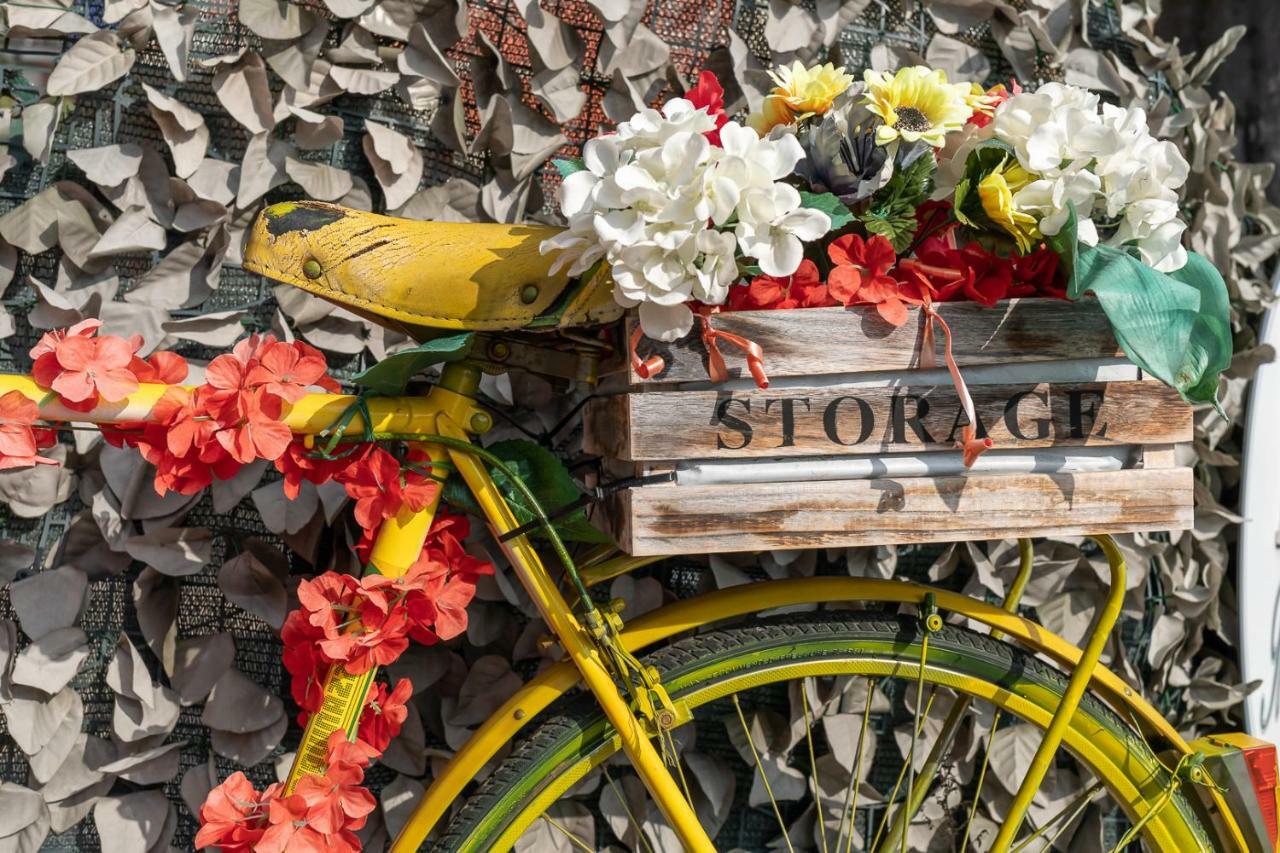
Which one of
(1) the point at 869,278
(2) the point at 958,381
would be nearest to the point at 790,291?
(1) the point at 869,278

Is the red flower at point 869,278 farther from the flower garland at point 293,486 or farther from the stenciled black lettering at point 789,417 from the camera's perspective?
the flower garland at point 293,486

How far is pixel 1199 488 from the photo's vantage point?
1688 millimetres

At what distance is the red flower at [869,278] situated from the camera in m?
0.99

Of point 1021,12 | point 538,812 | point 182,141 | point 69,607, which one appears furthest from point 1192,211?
point 69,607

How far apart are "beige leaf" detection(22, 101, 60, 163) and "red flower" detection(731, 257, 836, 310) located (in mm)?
968

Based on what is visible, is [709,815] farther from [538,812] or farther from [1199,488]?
[1199,488]

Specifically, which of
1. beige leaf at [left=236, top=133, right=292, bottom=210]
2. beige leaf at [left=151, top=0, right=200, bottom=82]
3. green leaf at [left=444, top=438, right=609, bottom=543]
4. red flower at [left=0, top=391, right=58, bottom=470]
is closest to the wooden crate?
green leaf at [left=444, top=438, right=609, bottom=543]

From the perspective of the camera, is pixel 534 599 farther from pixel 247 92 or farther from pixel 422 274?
pixel 247 92

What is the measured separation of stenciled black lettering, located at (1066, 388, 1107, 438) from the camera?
3.45 ft

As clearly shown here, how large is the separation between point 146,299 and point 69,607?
1.44 ft

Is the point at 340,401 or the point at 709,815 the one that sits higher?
the point at 340,401

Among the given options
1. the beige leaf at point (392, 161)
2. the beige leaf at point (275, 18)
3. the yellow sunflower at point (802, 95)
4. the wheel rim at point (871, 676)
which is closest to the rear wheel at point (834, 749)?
the wheel rim at point (871, 676)

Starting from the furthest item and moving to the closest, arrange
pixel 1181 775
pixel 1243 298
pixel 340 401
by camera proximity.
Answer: pixel 1243 298 → pixel 1181 775 → pixel 340 401

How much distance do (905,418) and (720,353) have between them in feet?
0.67
